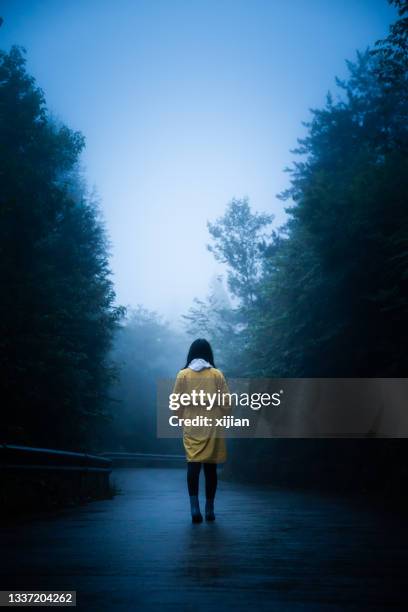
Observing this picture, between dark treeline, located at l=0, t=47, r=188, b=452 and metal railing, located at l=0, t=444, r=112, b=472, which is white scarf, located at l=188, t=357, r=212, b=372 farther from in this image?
dark treeline, located at l=0, t=47, r=188, b=452

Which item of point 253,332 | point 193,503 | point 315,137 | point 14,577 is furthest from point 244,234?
point 14,577

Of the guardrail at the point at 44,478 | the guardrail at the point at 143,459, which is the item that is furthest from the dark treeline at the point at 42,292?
the guardrail at the point at 143,459

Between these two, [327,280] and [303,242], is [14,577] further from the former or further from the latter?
[303,242]

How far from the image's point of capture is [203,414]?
7.36 meters

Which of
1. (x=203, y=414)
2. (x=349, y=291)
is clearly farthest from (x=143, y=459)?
(x=203, y=414)

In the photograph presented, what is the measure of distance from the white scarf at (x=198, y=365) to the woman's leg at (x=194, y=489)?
1.05 meters

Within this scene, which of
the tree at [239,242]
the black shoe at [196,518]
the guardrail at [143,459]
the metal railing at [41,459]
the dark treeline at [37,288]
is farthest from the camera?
the tree at [239,242]

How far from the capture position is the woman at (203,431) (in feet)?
24.2

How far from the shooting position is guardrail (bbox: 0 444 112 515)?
25.0ft

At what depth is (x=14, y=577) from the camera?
11.8 feet

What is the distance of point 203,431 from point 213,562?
3.18 metres

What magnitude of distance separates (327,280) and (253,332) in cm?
809

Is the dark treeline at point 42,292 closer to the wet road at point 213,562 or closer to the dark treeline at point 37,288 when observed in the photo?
the dark treeline at point 37,288

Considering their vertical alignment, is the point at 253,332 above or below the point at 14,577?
above
